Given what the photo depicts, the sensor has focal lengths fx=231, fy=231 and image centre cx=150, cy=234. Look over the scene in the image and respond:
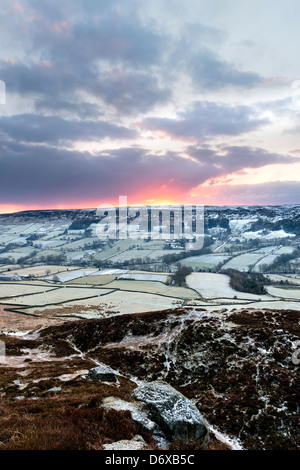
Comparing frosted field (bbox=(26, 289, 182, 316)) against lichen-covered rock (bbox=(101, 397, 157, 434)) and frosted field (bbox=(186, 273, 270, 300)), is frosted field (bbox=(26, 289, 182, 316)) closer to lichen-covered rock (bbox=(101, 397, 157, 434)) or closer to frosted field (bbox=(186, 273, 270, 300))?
A: frosted field (bbox=(186, 273, 270, 300))

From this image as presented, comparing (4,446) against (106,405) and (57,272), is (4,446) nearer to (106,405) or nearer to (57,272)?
(106,405)

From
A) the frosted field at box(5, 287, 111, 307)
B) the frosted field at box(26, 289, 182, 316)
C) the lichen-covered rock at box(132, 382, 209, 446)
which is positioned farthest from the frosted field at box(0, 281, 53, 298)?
the lichen-covered rock at box(132, 382, 209, 446)

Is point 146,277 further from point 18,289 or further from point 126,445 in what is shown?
point 126,445

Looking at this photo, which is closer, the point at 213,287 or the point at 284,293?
the point at 284,293

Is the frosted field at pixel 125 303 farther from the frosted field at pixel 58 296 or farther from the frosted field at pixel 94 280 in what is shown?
the frosted field at pixel 94 280

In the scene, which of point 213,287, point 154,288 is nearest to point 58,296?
point 154,288
